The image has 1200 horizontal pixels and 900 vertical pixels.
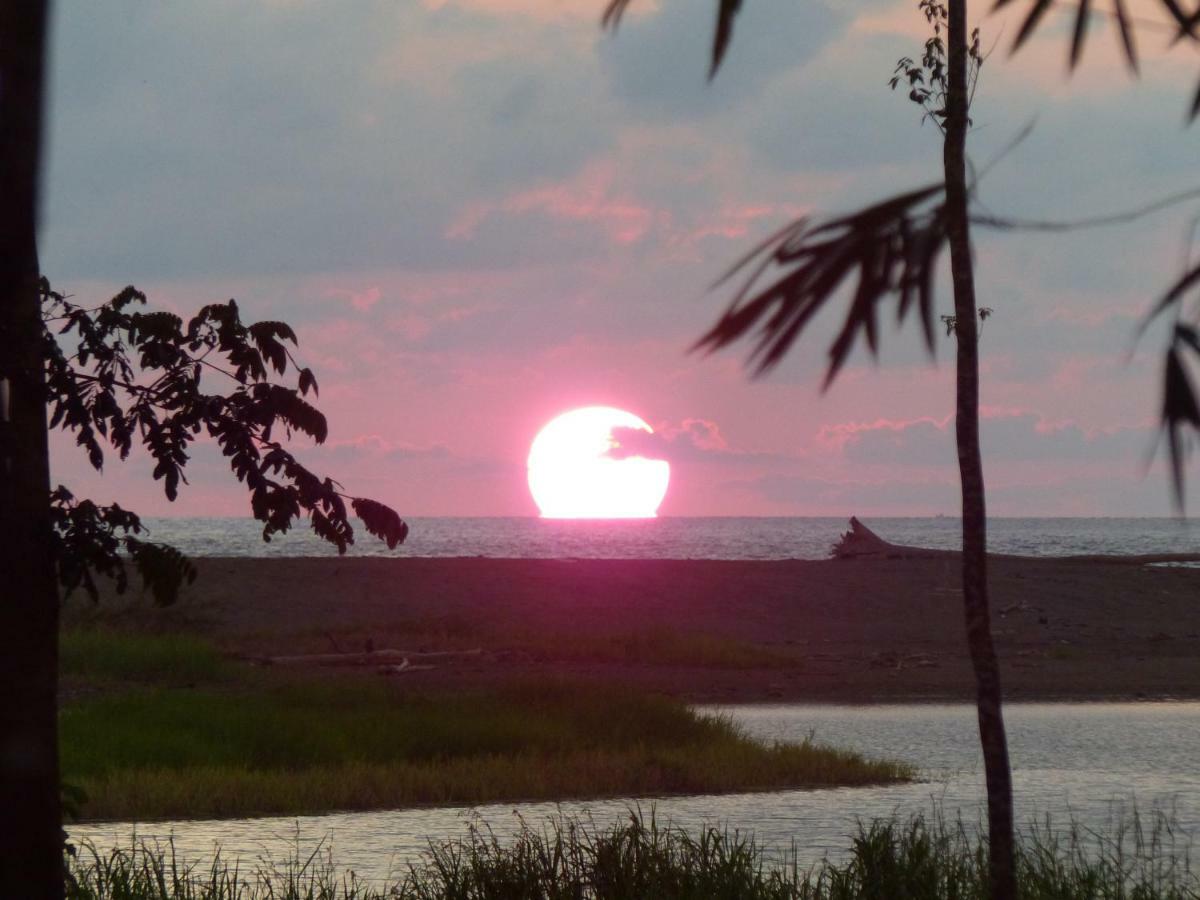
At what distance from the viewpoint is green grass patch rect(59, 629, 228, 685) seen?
21.5 metres

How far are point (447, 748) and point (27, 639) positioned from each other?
10722 millimetres

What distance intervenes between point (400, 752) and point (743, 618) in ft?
56.2

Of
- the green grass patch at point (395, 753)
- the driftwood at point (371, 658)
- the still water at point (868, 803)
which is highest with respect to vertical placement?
the driftwood at point (371, 658)

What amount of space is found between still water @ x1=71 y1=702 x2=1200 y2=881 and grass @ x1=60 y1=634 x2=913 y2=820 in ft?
1.56

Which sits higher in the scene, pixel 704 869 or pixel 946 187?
pixel 946 187

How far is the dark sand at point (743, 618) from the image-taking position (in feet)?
76.1

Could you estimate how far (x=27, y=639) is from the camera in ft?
15.8

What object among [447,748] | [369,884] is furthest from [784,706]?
[369,884]

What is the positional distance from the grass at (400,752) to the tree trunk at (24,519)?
7.84m

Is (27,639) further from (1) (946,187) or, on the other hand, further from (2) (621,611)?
(2) (621,611)

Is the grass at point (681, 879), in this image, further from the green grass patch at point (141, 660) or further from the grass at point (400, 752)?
the green grass patch at point (141, 660)

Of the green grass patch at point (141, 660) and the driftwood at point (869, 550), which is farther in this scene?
the driftwood at point (869, 550)

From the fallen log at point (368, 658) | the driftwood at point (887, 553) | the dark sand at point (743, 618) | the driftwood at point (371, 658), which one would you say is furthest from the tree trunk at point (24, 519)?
the driftwood at point (887, 553)

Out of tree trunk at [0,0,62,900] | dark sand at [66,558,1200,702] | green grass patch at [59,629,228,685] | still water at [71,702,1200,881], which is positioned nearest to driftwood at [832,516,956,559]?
dark sand at [66,558,1200,702]
